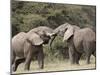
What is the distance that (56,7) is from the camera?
2.36m

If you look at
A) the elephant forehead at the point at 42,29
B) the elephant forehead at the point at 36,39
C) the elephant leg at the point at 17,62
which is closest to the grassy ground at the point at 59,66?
the elephant leg at the point at 17,62

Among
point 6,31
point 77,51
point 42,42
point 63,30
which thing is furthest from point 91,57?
point 6,31

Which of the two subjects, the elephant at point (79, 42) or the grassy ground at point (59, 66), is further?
the elephant at point (79, 42)

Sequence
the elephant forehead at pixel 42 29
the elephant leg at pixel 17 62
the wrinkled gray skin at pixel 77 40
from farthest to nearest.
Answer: the wrinkled gray skin at pixel 77 40, the elephant forehead at pixel 42 29, the elephant leg at pixel 17 62

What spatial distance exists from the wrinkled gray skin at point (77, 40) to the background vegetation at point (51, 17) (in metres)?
0.06

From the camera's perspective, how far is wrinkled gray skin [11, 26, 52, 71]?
85.9 inches

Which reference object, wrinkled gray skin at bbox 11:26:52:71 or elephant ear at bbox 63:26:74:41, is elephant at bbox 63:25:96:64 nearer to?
elephant ear at bbox 63:26:74:41

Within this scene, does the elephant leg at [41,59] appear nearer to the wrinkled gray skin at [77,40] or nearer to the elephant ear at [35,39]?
the elephant ear at [35,39]

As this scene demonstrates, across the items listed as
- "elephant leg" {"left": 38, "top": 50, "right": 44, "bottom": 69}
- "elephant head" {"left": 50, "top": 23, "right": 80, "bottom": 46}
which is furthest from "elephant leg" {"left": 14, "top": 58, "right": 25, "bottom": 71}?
"elephant head" {"left": 50, "top": 23, "right": 80, "bottom": 46}

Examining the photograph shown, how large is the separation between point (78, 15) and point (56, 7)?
32 cm

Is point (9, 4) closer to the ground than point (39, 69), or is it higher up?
higher up

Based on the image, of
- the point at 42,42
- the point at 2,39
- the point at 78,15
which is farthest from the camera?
the point at 78,15

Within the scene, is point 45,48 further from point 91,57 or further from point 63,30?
point 91,57

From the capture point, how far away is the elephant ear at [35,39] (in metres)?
2.26
